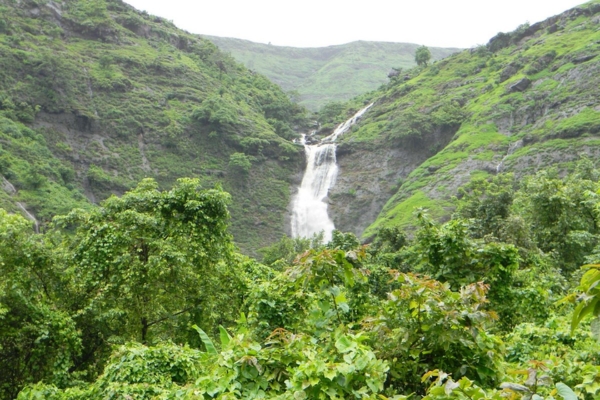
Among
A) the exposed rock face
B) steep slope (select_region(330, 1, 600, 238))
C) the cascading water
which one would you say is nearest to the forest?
steep slope (select_region(330, 1, 600, 238))

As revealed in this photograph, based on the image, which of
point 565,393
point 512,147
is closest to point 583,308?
point 565,393

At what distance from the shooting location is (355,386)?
4.18 meters

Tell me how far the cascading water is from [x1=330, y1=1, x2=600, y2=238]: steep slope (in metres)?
1.30

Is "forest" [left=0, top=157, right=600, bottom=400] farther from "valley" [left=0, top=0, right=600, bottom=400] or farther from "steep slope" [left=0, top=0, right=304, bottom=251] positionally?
"steep slope" [left=0, top=0, right=304, bottom=251]

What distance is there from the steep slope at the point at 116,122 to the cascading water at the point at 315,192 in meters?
1.72

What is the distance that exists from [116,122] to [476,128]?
39.3 metres

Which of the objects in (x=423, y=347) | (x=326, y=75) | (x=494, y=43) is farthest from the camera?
(x=326, y=75)

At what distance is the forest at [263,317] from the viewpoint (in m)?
4.25

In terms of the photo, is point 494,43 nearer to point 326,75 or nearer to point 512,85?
point 512,85

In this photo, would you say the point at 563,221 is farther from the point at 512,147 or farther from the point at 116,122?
the point at 116,122

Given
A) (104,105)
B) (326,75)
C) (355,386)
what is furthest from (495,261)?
(326,75)

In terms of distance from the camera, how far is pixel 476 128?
60906mm

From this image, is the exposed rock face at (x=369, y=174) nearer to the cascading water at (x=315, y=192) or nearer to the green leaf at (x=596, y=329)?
the cascading water at (x=315, y=192)

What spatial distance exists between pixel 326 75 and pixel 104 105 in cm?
13627
